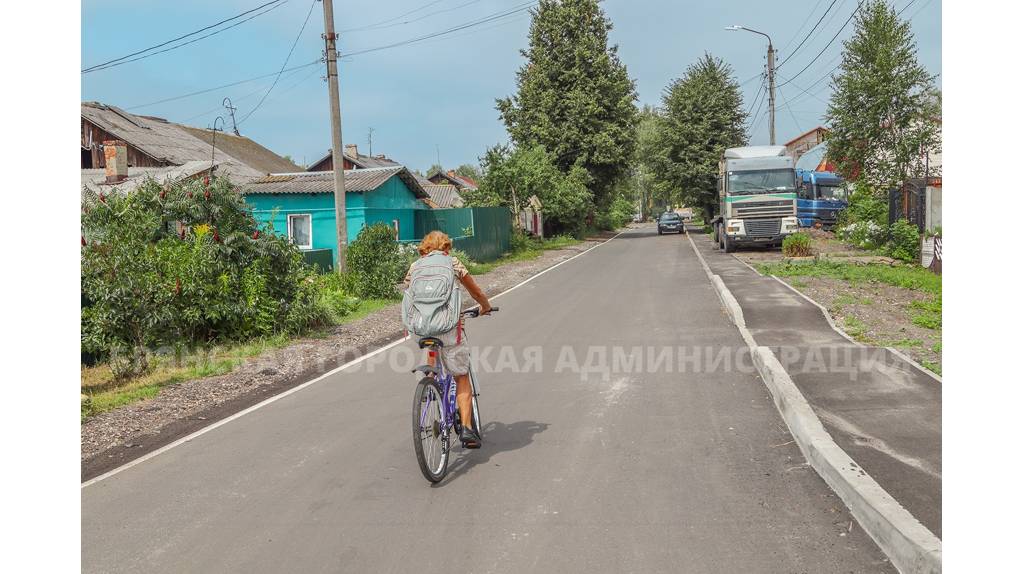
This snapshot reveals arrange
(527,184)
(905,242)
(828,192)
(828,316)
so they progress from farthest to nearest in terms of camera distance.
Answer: (828,192)
(527,184)
(905,242)
(828,316)

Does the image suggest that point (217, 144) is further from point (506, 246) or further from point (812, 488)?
point (812, 488)

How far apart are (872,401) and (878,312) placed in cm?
691

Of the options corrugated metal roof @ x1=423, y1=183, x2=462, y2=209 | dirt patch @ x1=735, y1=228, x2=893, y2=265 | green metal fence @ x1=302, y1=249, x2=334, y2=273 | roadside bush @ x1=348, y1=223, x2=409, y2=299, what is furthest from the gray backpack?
corrugated metal roof @ x1=423, y1=183, x2=462, y2=209

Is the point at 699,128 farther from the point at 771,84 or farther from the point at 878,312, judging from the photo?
the point at 878,312

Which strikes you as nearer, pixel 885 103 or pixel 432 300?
pixel 432 300

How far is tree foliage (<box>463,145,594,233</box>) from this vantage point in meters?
38.8

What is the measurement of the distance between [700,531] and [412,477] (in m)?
2.14

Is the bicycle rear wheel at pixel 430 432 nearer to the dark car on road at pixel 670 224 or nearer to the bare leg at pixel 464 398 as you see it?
the bare leg at pixel 464 398

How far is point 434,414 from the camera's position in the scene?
5684mm

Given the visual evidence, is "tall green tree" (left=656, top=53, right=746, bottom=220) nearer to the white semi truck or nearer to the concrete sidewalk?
the white semi truck

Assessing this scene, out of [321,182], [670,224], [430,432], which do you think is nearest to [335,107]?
[321,182]

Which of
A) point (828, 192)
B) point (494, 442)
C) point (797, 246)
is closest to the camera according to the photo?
point (494, 442)

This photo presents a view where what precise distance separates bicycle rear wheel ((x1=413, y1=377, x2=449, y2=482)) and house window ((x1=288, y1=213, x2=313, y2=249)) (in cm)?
2457

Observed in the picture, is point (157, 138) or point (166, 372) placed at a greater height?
point (157, 138)
